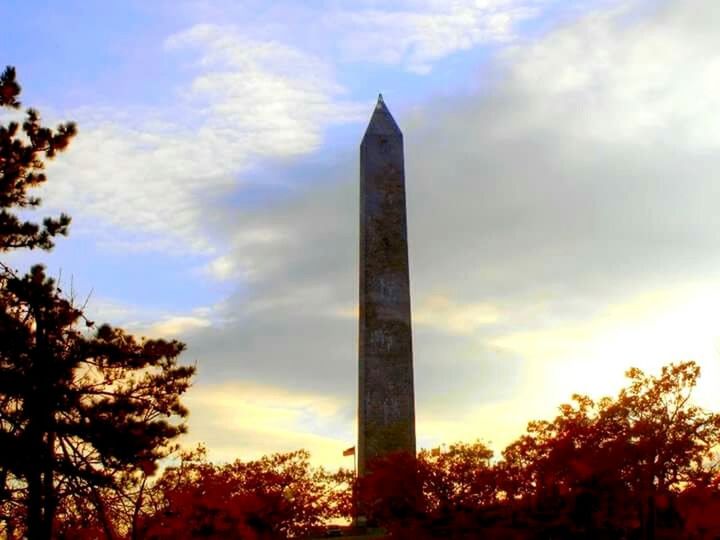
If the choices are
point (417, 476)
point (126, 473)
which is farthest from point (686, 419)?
point (126, 473)

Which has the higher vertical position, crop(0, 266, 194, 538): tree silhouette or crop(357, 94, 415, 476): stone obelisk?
crop(357, 94, 415, 476): stone obelisk

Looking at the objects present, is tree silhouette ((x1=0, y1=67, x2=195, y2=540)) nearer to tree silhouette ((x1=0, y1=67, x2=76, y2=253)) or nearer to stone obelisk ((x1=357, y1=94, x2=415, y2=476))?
tree silhouette ((x1=0, y1=67, x2=76, y2=253))

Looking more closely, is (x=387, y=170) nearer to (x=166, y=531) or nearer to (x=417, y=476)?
(x=417, y=476)

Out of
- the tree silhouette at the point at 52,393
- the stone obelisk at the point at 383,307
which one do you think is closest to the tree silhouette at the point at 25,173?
the tree silhouette at the point at 52,393

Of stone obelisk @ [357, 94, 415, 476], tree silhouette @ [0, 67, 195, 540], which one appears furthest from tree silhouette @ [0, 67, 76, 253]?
stone obelisk @ [357, 94, 415, 476]

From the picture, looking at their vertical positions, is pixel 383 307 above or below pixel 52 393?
above

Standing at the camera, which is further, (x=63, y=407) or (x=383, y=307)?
(x=383, y=307)

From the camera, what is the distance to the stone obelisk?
30.9 metres

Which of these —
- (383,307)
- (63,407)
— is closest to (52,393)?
(63,407)

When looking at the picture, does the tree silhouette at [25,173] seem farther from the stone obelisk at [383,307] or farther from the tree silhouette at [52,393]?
the stone obelisk at [383,307]

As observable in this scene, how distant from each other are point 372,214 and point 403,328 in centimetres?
383

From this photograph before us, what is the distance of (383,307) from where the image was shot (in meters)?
31.5

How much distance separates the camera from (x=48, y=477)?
14.6 meters

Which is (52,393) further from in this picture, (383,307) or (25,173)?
(383,307)
